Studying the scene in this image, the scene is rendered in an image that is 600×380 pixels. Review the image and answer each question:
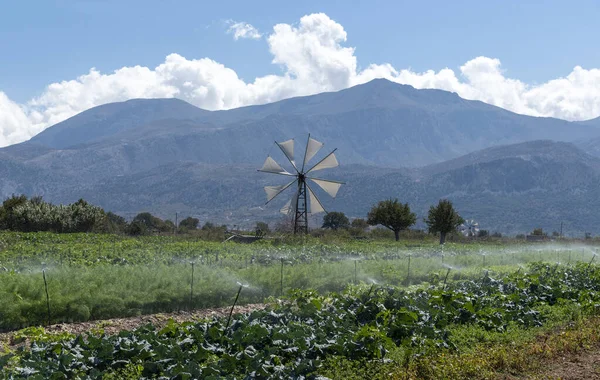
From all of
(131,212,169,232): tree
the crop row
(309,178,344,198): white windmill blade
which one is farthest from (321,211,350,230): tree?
the crop row

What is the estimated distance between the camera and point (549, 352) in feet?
37.0

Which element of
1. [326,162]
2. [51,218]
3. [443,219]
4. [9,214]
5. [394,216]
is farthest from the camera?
[394,216]

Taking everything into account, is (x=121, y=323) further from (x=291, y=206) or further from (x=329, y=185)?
(x=329, y=185)

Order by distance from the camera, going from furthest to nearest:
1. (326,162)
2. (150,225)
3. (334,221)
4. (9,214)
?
(334,221) → (150,225) → (326,162) → (9,214)

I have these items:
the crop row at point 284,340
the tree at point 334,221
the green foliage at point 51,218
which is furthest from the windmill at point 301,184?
the crop row at point 284,340

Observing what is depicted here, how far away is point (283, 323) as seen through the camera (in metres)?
12.3

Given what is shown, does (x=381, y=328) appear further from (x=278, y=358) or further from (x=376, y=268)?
(x=376, y=268)

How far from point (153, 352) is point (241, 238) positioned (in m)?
35.0

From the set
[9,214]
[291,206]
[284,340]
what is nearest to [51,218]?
[9,214]

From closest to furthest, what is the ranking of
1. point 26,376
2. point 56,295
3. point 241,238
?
point 26,376 → point 56,295 → point 241,238

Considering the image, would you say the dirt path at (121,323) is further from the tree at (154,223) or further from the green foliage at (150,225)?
the tree at (154,223)

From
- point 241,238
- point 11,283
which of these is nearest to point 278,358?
point 11,283

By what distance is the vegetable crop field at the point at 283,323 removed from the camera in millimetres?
9797

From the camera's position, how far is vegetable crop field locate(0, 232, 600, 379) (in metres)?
9.80
